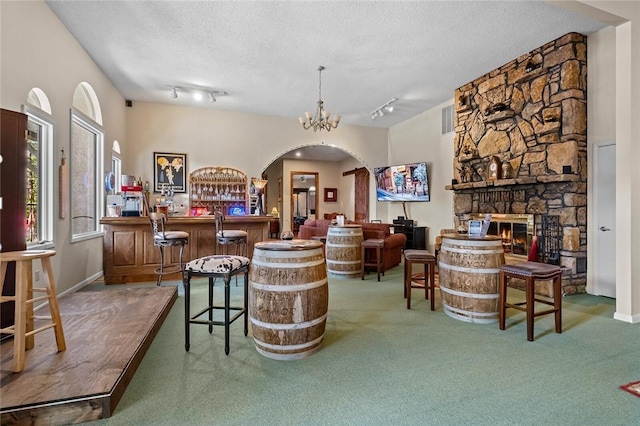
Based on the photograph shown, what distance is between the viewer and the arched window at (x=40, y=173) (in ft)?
10.7

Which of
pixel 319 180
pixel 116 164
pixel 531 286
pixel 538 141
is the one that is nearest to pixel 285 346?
pixel 531 286

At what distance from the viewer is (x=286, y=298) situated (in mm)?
2197

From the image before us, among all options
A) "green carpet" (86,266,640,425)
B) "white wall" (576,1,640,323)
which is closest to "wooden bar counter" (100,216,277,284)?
"green carpet" (86,266,640,425)

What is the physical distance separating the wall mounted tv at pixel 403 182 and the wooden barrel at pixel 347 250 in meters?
2.85

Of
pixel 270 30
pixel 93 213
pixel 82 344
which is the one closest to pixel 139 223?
pixel 93 213

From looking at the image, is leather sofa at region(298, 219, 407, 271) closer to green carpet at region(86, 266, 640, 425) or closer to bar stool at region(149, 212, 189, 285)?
green carpet at region(86, 266, 640, 425)

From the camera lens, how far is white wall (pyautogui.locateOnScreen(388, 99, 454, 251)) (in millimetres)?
6520

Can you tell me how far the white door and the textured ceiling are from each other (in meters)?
1.63

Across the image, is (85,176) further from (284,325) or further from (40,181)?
(284,325)

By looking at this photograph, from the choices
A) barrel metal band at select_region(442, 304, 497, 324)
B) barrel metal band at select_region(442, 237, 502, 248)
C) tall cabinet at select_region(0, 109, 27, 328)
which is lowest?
barrel metal band at select_region(442, 304, 497, 324)

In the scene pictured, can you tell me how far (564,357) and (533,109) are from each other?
3513 mm

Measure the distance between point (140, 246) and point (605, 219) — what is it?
631 cm

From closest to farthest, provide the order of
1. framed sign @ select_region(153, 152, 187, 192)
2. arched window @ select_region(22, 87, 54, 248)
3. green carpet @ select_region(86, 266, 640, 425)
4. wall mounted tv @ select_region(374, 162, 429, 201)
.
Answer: green carpet @ select_region(86, 266, 640, 425), arched window @ select_region(22, 87, 54, 248), framed sign @ select_region(153, 152, 187, 192), wall mounted tv @ select_region(374, 162, 429, 201)

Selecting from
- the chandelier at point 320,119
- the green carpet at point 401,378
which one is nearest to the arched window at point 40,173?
the green carpet at point 401,378
